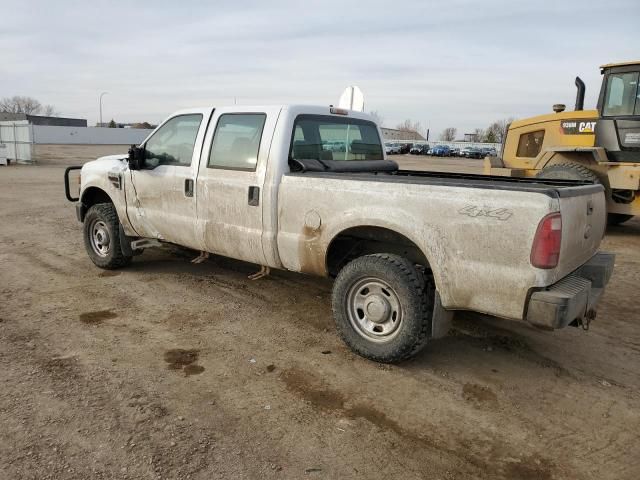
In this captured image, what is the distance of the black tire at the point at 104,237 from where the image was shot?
6.11 m

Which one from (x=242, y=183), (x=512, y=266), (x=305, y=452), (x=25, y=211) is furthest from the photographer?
(x=25, y=211)

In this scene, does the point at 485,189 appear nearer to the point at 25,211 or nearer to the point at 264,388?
the point at 264,388

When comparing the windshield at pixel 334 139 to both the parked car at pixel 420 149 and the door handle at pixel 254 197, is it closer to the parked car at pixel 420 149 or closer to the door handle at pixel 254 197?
the door handle at pixel 254 197

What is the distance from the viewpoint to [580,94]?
1012 centimetres

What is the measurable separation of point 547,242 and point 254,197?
2.49m

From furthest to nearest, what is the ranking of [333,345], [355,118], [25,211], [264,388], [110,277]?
[25,211] → [110,277] → [355,118] → [333,345] → [264,388]

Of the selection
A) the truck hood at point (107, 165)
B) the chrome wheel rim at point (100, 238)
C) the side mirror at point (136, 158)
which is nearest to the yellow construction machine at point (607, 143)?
the side mirror at point (136, 158)

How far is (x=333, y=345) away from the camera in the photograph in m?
4.34

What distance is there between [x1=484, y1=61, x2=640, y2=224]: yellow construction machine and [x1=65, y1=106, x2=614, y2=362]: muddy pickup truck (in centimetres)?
502

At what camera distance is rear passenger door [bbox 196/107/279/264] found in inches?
181

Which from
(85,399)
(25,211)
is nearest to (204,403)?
(85,399)

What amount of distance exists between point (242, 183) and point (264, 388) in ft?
6.35

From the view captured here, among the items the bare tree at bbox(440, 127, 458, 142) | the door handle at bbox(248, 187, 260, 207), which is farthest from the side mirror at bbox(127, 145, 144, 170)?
the bare tree at bbox(440, 127, 458, 142)

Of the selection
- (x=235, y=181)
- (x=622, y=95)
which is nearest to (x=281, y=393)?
(x=235, y=181)
